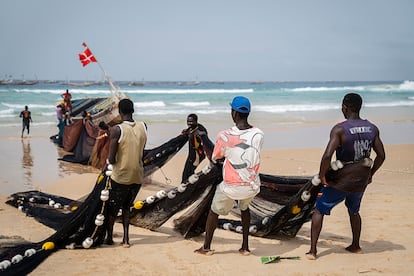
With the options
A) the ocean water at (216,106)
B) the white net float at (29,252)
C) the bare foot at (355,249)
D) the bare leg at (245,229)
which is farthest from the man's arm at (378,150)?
the ocean water at (216,106)

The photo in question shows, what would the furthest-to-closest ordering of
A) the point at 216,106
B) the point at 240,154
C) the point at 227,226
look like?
the point at 216,106 → the point at 227,226 → the point at 240,154

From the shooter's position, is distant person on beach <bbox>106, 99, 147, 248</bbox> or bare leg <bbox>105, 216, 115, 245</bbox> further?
bare leg <bbox>105, 216, 115, 245</bbox>

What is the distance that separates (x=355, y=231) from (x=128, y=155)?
8.26 feet

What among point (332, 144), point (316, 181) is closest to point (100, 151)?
point (316, 181)

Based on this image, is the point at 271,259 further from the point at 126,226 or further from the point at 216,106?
the point at 216,106

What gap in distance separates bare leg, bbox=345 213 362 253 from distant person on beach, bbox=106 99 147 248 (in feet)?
7.58

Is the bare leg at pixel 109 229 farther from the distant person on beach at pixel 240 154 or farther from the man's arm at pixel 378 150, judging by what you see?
the man's arm at pixel 378 150

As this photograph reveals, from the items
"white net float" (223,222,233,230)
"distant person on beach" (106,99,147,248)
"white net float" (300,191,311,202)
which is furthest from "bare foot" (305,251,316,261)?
"distant person on beach" (106,99,147,248)

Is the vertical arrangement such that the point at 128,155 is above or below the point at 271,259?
above

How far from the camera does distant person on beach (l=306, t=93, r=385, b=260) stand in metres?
4.73

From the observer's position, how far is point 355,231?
204 inches

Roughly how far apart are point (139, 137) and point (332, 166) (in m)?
2.05

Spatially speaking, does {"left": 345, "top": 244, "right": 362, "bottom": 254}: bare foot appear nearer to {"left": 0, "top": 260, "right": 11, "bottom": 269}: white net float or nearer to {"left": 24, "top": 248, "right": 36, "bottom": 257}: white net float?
{"left": 24, "top": 248, "right": 36, "bottom": 257}: white net float

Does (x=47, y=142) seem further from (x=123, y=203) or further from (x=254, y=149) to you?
(x=254, y=149)
